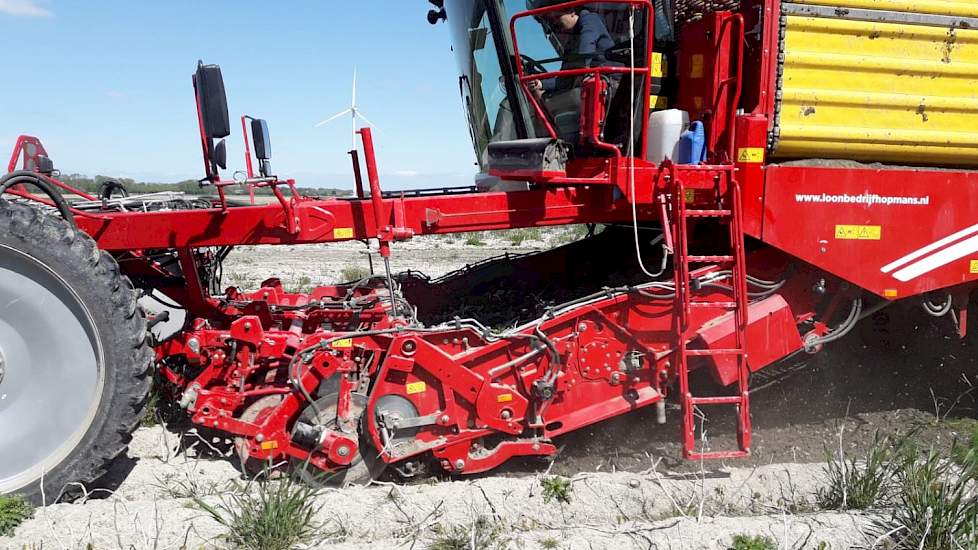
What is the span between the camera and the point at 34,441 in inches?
142

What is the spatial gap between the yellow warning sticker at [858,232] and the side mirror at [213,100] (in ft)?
11.6

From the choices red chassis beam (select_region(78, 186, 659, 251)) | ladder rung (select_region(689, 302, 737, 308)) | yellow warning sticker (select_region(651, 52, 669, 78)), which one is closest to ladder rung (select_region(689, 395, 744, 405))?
ladder rung (select_region(689, 302, 737, 308))

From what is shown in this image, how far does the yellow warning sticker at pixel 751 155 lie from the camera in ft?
13.6

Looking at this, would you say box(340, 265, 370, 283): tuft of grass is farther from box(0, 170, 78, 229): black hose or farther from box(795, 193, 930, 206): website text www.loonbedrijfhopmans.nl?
box(795, 193, 930, 206): website text www.loonbedrijfhopmans.nl

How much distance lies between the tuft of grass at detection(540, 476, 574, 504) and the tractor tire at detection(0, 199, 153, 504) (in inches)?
85.9

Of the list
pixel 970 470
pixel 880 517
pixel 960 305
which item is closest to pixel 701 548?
pixel 880 517

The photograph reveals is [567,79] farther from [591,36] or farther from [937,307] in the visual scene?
[937,307]

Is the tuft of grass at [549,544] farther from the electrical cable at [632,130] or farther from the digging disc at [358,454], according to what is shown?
the electrical cable at [632,130]

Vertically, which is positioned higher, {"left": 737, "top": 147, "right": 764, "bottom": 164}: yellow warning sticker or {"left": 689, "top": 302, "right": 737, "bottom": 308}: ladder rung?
{"left": 737, "top": 147, "right": 764, "bottom": 164}: yellow warning sticker

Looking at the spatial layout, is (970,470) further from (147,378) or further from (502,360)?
(147,378)

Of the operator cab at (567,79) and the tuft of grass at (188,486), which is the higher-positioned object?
the operator cab at (567,79)

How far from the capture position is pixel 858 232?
4277 millimetres

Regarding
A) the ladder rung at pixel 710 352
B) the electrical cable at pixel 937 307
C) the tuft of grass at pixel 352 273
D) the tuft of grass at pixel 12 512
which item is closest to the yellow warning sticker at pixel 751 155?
the ladder rung at pixel 710 352

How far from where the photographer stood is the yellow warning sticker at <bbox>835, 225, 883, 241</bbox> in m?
4.27
